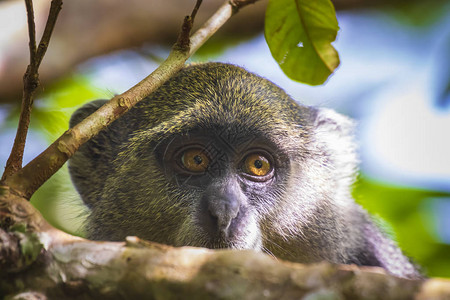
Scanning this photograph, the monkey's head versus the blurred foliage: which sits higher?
the blurred foliage

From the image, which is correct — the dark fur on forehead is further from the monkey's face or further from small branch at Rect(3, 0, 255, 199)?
small branch at Rect(3, 0, 255, 199)

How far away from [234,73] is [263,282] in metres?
3.66

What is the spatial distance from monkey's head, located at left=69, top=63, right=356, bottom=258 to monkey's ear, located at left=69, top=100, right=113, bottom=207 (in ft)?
0.03

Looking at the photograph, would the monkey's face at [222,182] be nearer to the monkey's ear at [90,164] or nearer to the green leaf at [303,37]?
the monkey's ear at [90,164]

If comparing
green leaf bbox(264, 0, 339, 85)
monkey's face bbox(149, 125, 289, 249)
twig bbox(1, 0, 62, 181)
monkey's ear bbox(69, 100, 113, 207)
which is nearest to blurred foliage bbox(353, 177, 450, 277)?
monkey's face bbox(149, 125, 289, 249)

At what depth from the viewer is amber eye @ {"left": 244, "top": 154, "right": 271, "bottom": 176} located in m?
4.87

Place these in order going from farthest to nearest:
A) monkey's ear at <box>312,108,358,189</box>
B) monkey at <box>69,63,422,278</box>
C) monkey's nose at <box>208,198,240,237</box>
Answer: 1. monkey's ear at <box>312,108,358,189</box>
2. monkey at <box>69,63,422,278</box>
3. monkey's nose at <box>208,198,240,237</box>

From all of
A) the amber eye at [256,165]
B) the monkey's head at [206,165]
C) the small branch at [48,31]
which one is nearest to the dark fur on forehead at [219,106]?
the monkey's head at [206,165]

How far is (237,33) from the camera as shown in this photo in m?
8.03

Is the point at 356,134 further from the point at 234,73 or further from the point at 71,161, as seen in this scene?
the point at 71,161

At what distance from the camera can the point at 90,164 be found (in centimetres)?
546

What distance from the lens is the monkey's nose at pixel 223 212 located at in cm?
397

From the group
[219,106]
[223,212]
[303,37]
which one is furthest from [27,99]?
[219,106]

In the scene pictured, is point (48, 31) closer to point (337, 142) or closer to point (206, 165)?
point (206, 165)
